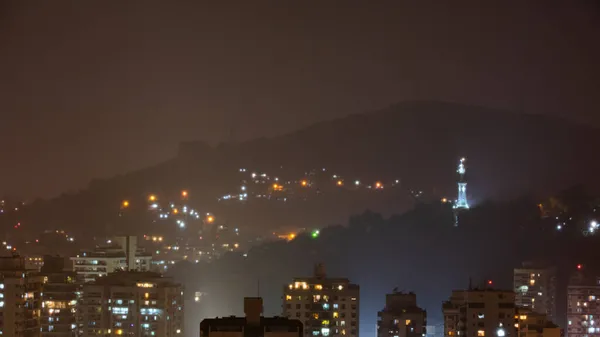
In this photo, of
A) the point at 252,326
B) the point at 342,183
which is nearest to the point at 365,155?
the point at 342,183

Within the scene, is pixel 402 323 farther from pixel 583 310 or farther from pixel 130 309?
pixel 130 309

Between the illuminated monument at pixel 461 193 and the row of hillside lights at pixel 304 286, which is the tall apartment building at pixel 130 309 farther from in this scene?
the illuminated monument at pixel 461 193

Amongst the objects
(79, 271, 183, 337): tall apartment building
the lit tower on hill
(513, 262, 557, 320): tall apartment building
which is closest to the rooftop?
(79, 271, 183, 337): tall apartment building

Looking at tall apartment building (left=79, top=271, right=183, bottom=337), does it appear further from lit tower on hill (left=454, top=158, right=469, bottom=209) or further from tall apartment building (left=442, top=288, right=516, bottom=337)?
lit tower on hill (left=454, top=158, right=469, bottom=209)

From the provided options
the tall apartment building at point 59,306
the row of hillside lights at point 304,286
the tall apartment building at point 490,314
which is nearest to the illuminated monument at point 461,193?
the row of hillside lights at point 304,286

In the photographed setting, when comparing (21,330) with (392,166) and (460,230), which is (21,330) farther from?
(392,166)

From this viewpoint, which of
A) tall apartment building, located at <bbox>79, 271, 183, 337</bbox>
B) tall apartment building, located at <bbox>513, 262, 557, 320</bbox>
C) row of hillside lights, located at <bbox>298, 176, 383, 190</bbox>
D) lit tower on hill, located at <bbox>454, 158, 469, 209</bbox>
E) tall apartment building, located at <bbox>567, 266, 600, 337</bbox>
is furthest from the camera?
row of hillside lights, located at <bbox>298, 176, 383, 190</bbox>
